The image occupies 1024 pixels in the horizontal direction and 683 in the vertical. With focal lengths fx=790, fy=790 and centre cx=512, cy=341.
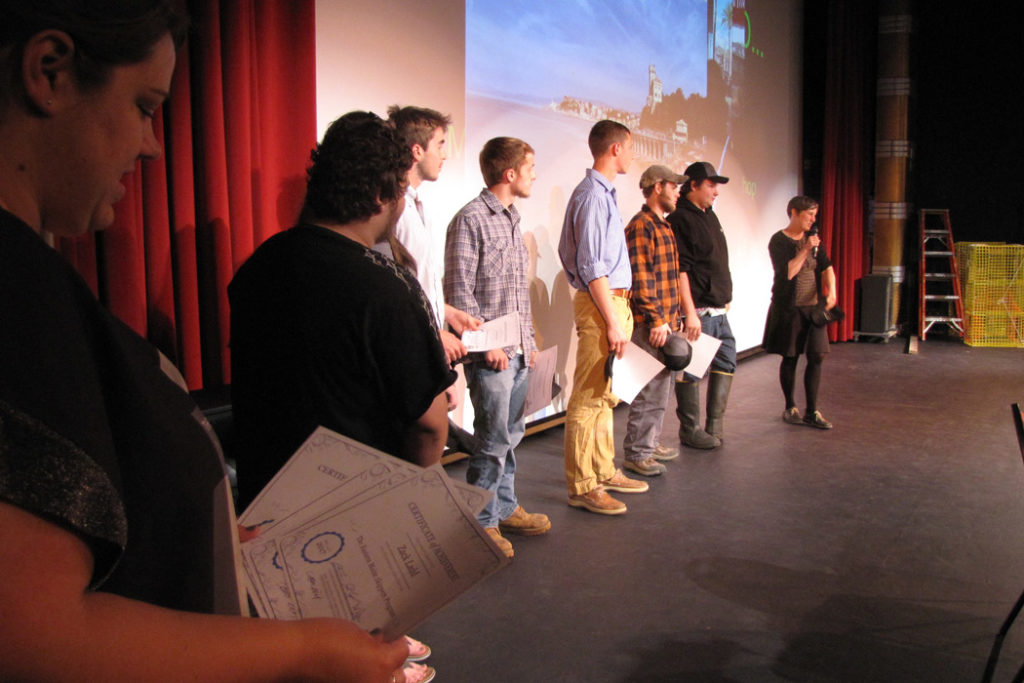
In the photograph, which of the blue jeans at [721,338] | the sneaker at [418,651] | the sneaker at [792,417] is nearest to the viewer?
the sneaker at [418,651]

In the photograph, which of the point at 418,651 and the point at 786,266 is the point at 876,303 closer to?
the point at 786,266

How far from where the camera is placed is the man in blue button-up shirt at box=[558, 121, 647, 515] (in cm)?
320

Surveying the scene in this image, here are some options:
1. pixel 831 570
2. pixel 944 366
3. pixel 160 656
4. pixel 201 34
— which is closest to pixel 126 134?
pixel 160 656

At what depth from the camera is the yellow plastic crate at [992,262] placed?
27.1 feet

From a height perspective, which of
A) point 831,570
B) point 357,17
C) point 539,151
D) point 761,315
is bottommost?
point 831,570

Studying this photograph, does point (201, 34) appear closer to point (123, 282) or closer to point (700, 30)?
point (123, 282)

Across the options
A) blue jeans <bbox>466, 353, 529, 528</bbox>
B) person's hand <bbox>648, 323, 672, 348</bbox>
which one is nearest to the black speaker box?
person's hand <bbox>648, 323, 672, 348</bbox>

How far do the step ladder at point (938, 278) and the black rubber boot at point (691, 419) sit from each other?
5224 mm

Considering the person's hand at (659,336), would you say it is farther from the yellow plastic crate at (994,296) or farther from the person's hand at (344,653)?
the yellow plastic crate at (994,296)

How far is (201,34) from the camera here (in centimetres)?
229

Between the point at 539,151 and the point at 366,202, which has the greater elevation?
the point at 539,151

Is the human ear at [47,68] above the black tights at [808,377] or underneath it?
above

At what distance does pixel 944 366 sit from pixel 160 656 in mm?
→ 7612

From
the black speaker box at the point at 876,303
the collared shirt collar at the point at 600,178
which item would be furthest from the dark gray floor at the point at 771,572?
the black speaker box at the point at 876,303
